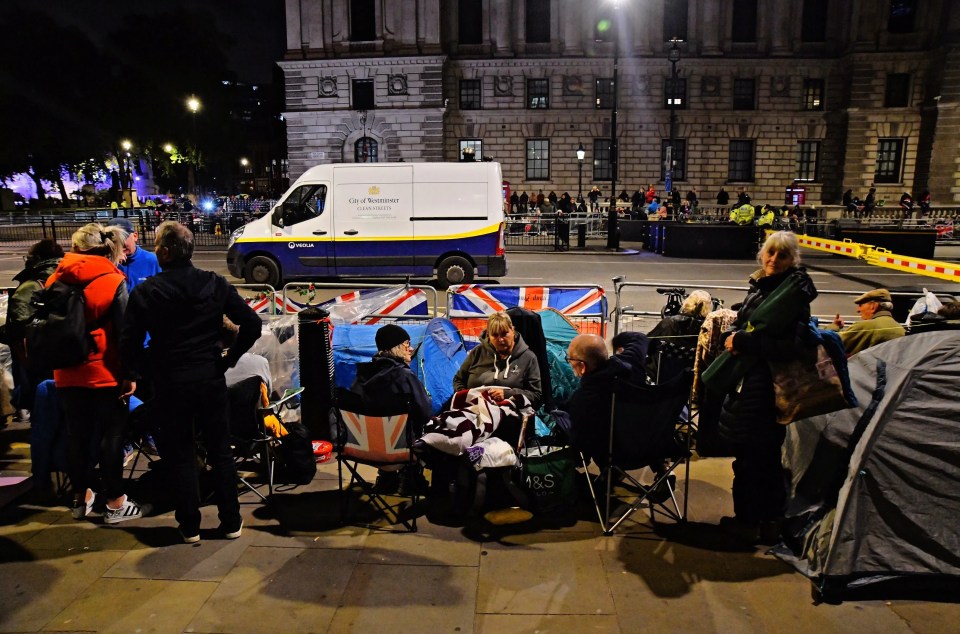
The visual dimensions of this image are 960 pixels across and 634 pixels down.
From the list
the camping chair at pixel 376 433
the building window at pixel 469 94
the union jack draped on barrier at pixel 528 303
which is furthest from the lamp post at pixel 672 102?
the camping chair at pixel 376 433

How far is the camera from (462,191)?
48.9ft

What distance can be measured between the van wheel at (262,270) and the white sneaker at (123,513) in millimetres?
10921

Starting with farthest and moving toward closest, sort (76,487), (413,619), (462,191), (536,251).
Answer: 1. (536,251)
2. (462,191)
3. (76,487)
4. (413,619)

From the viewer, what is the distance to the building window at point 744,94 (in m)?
38.4

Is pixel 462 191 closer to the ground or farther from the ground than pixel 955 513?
farther from the ground

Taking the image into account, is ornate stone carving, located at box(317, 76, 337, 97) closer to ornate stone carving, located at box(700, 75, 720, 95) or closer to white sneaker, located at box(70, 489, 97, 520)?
ornate stone carving, located at box(700, 75, 720, 95)

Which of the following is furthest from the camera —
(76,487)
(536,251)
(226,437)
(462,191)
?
(536,251)

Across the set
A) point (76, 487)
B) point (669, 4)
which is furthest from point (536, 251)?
point (669, 4)

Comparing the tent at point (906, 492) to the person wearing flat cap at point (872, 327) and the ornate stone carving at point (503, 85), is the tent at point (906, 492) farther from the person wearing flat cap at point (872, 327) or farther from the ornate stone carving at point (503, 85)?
the ornate stone carving at point (503, 85)

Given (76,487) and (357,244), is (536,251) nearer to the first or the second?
(357,244)

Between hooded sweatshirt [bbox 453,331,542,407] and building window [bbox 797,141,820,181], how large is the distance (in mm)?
39261

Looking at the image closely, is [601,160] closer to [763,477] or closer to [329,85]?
[329,85]

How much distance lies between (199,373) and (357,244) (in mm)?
11205

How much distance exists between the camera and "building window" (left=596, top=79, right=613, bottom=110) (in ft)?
124
